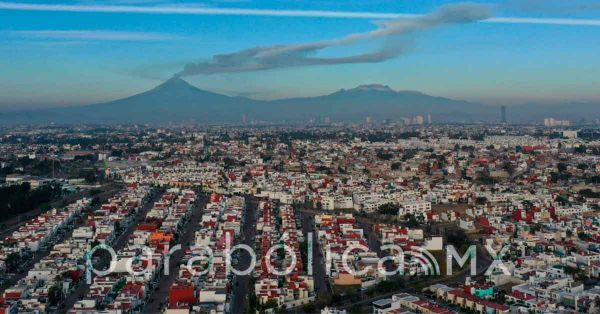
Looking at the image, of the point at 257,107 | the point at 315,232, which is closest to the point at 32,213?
the point at 315,232

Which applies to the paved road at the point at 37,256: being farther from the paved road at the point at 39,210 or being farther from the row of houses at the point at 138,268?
the row of houses at the point at 138,268

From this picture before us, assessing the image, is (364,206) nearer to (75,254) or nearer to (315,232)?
(315,232)

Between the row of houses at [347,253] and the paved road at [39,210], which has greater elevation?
the paved road at [39,210]

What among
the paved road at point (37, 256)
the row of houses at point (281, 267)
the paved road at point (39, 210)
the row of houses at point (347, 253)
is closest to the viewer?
the row of houses at point (281, 267)

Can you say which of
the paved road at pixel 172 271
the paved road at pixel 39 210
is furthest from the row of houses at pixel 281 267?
the paved road at pixel 39 210

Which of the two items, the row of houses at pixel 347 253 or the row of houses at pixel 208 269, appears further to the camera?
the row of houses at pixel 347 253

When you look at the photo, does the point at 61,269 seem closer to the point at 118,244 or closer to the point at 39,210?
the point at 118,244
